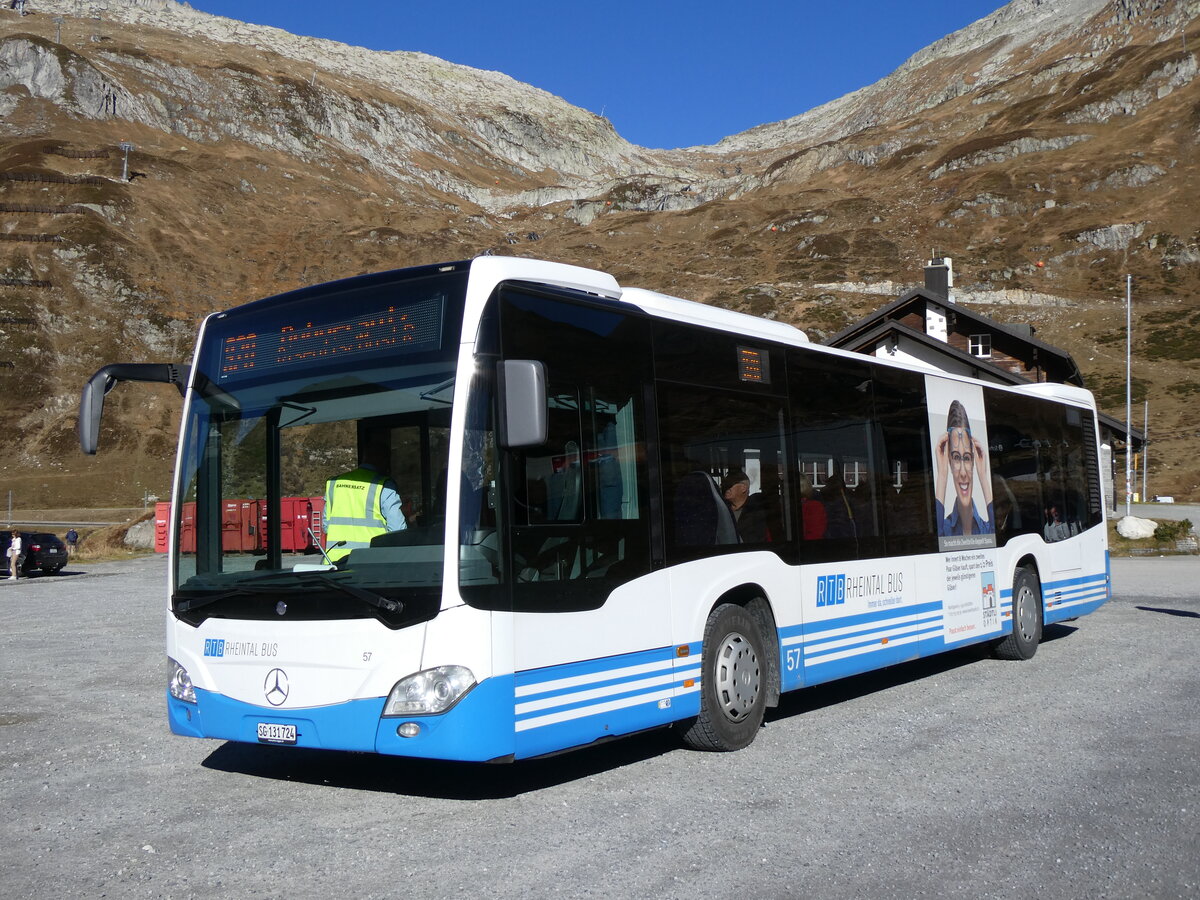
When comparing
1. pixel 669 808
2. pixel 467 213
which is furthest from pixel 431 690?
pixel 467 213

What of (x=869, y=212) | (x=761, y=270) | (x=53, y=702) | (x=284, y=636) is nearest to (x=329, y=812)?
(x=284, y=636)

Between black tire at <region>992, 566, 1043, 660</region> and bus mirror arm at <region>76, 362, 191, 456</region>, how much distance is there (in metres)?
8.62

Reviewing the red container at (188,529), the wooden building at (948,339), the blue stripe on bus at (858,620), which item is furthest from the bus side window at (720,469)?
the wooden building at (948,339)

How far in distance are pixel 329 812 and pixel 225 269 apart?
114m

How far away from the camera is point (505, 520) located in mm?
5938

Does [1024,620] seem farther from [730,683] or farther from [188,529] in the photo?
[188,529]

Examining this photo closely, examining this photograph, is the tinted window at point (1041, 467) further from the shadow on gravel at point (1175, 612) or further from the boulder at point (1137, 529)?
the boulder at point (1137, 529)

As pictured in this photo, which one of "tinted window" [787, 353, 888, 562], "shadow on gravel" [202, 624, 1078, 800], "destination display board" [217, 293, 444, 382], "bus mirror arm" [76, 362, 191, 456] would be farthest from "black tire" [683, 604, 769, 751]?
"bus mirror arm" [76, 362, 191, 456]

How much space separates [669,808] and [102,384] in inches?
158

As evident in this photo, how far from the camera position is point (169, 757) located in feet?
25.5

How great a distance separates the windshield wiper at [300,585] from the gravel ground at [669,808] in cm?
110

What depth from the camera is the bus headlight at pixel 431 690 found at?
577 centimetres

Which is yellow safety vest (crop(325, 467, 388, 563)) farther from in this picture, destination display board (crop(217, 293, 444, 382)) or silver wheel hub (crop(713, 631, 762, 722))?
silver wheel hub (crop(713, 631, 762, 722))

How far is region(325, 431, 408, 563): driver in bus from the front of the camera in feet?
20.6
